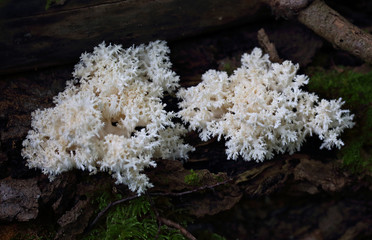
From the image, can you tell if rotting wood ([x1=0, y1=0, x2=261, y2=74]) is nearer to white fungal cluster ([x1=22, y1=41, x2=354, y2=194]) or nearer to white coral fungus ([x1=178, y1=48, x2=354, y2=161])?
white fungal cluster ([x1=22, y1=41, x2=354, y2=194])

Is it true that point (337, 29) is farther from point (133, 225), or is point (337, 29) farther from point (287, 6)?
point (133, 225)

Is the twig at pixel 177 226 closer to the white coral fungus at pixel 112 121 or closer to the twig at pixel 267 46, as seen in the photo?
the white coral fungus at pixel 112 121

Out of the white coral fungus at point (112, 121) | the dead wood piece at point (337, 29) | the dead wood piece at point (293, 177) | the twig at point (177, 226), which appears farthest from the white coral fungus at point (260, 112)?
the twig at point (177, 226)

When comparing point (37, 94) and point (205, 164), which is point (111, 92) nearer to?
point (37, 94)

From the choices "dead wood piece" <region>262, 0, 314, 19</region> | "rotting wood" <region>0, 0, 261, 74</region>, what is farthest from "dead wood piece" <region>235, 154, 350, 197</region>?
"rotting wood" <region>0, 0, 261, 74</region>

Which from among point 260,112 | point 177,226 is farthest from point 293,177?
point 177,226

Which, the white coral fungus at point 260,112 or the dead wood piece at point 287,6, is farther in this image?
the dead wood piece at point 287,6

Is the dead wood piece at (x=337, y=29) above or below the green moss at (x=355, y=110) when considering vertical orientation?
above
